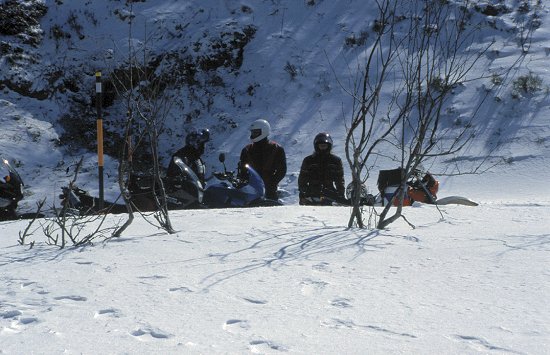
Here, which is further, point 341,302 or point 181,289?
point 181,289

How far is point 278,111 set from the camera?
10.8m

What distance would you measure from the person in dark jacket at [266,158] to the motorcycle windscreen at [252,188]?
28.3 inches

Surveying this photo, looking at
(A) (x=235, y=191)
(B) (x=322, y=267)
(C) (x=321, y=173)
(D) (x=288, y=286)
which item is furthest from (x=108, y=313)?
(C) (x=321, y=173)

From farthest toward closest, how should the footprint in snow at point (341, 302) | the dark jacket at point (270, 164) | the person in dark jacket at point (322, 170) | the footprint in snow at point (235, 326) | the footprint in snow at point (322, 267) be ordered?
the dark jacket at point (270, 164) → the person in dark jacket at point (322, 170) → the footprint in snow at point (322, 267) → the footprint in snow at point (341, 302) → the footprint in snow at point (235, 326)

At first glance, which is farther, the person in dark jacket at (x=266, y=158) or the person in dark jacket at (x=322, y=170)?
the person in dark jacket at (x=266, y=158)

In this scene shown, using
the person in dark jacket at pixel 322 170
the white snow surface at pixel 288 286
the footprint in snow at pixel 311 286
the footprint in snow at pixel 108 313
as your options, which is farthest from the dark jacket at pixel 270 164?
the footprint in snow at pixel 108 313

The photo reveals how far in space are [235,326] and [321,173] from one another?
4.74 meters

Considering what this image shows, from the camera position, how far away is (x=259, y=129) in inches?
280

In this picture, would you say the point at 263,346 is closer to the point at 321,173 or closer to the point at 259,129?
the point at 321,173

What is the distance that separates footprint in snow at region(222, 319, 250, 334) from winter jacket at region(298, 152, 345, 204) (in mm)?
4558

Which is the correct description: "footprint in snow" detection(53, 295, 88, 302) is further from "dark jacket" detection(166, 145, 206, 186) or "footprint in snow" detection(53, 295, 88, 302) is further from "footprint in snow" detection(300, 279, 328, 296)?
"dark jacket" detection(166, 145, 206, 186)

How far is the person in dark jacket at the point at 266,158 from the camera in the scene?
7.02m

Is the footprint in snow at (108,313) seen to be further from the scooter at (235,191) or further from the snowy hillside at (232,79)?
the snowy hillside at (232,79)

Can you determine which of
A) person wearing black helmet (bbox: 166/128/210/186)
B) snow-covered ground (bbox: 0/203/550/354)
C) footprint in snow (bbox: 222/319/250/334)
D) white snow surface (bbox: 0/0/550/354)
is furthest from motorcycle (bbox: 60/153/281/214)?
footprint in snow (bbox: 222/319/250/334)
